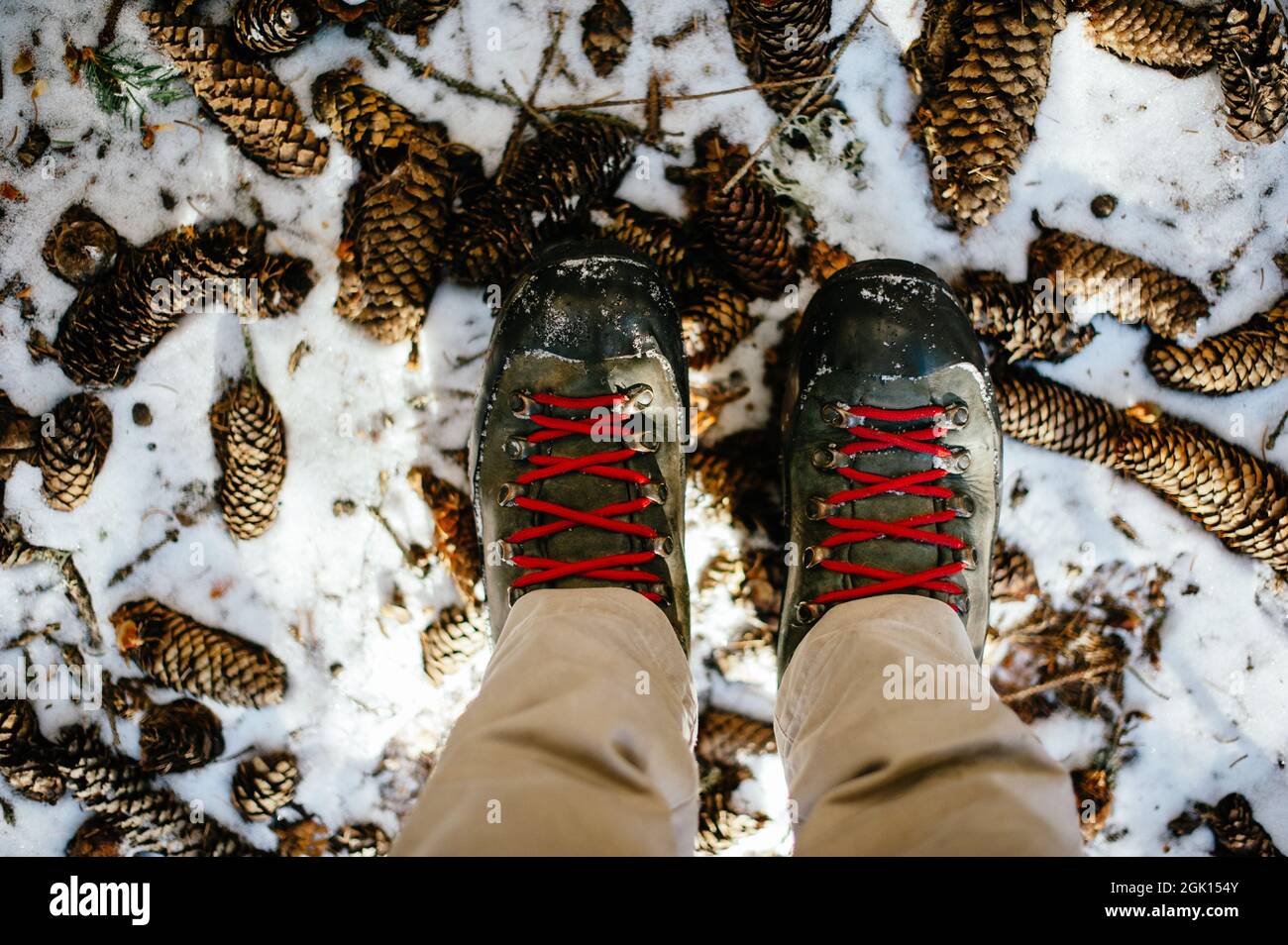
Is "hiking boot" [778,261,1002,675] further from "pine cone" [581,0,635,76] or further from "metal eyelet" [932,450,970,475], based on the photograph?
"pine cone" [581,0,635,76]

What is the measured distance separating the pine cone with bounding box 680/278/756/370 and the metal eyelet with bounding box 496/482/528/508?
0.38 meters

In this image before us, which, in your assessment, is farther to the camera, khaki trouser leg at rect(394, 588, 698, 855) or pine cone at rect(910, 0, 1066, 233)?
pine cone at rect(910, 0, 1066, 233)

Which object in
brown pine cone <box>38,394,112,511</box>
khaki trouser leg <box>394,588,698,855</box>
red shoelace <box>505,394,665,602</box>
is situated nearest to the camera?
khaki trouser leg <box>394,588,698,855</box>

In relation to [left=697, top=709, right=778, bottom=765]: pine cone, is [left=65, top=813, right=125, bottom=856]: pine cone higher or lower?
lower

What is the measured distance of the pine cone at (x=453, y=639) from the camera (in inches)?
57.6

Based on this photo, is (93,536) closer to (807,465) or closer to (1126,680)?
(807,465)

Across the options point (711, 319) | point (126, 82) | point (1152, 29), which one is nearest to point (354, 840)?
point (711, 319)

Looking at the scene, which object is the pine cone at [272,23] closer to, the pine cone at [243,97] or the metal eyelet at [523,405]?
the pine cone at [243,97]

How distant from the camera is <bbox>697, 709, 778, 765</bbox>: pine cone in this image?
59.0 inches

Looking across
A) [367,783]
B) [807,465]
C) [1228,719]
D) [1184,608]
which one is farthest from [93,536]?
[1228,719]

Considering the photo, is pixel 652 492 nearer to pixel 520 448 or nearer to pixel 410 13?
pixel 520 448

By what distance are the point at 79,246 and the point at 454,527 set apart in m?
0.84

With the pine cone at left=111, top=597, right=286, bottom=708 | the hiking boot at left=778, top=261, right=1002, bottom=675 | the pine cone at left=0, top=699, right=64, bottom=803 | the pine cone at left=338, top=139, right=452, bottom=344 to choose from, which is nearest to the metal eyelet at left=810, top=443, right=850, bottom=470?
the hiking boot at left=778, top=261, right=1002, bottom=675
